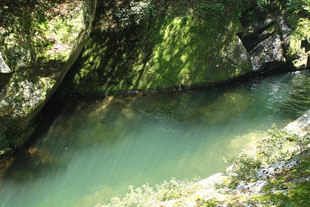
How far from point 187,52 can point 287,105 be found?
5.49 m

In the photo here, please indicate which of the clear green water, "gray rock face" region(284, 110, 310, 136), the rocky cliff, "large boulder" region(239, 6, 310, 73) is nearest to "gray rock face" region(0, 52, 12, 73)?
the clear green water

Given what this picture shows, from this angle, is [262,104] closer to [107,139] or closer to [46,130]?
[107,139]

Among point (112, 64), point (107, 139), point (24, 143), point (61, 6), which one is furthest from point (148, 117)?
point (61, 6)

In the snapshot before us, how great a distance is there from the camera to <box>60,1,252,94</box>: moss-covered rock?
12125 mm

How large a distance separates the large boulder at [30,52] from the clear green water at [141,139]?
1.42 metres

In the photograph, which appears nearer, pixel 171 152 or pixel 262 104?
pixel 171 152

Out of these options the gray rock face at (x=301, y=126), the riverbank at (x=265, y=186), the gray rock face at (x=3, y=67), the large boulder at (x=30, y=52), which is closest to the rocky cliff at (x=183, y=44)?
the large boulder at (x=30, y=52)

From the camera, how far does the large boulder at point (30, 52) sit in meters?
7.63

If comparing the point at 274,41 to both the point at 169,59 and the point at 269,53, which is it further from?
the point at 169,59

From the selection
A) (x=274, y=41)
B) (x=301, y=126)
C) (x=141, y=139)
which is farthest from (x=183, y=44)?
(x=301, y=126)

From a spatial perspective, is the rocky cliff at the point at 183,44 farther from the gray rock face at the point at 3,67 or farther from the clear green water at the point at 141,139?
the gray rock face at the point at 3,67

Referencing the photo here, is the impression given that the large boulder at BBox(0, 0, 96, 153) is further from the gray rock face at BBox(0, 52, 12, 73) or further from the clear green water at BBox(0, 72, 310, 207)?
the clear green water at BBox(0, 72, 310, 207)

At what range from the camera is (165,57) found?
40.3 feet

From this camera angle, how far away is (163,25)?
12.7 meters
